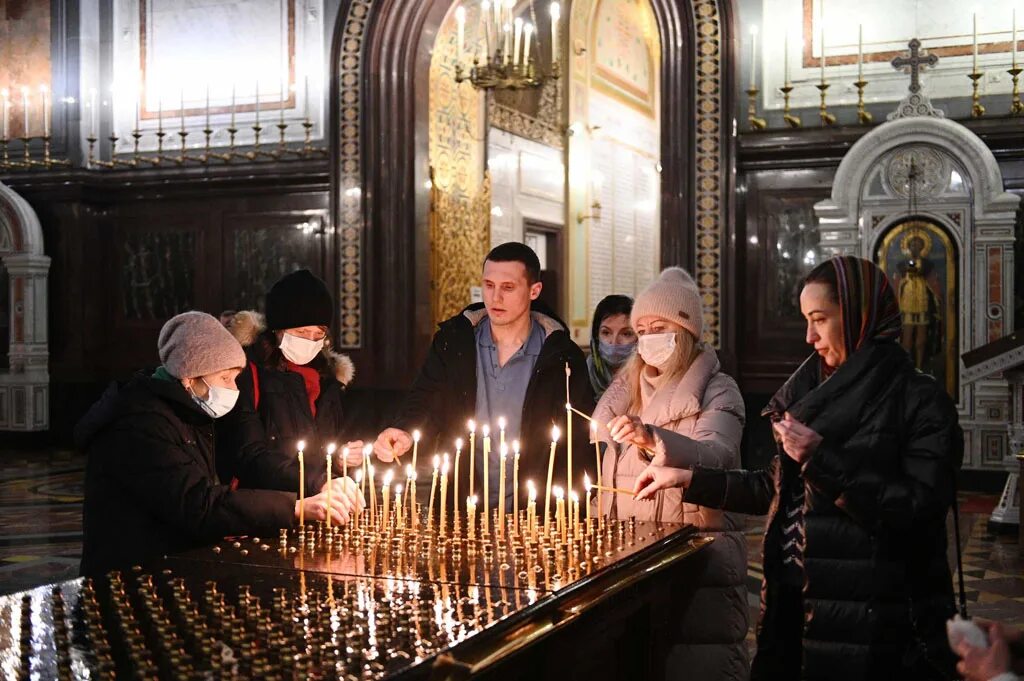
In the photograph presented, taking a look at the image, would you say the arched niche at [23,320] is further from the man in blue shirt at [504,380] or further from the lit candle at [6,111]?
the man in blue shirt at [504,380]

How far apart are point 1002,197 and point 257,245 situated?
7.80 meters

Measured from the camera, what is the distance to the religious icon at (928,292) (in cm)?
1015

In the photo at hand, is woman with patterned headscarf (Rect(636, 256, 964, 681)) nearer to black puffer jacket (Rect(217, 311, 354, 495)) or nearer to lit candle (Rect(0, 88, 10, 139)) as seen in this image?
black puffer jacket (Rect(217, 311, 354, 495))

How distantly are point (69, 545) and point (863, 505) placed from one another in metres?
6.65

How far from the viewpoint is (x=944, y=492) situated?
292cm

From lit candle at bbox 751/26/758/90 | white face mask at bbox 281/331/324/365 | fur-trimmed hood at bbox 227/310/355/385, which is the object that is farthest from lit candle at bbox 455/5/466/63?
white face mask at bbox 281/331/324/365

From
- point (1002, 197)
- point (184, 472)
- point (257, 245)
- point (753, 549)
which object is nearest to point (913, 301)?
point (1002, 197)

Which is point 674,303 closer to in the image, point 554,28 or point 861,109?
point 861,109

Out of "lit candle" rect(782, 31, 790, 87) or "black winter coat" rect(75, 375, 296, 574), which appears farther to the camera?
"lit candle" rect(782, 31, 790, 87)

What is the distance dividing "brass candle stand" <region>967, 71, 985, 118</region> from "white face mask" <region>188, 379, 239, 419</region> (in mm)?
8385

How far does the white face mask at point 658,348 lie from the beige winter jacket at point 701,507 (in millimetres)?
84

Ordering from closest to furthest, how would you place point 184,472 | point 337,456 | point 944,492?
point 944,492 → point 184,472 → point 337,456

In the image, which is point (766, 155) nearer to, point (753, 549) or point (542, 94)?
point (753, 549)

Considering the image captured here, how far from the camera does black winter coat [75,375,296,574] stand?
352cm
